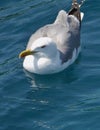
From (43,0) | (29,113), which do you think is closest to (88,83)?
(29,113)

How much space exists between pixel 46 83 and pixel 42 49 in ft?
2.03

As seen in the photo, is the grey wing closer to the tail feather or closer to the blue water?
the blue water

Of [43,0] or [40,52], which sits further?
[43,0]

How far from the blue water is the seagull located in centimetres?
15

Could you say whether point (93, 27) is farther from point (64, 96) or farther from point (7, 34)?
point (64, 96)

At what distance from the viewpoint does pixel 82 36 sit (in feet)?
42.0

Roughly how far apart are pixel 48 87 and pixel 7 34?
2.44m

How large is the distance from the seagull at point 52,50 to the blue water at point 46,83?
0.49 ft

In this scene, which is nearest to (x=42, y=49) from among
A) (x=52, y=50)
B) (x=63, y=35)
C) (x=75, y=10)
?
(x=52, y=50)

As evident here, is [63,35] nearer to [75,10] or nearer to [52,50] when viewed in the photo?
[52,50]

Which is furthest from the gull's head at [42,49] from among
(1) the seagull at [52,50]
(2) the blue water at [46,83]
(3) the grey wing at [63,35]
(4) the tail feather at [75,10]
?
(4) the tail feather at [75,10]

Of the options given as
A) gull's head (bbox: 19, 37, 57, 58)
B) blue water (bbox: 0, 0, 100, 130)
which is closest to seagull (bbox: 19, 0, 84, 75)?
gull's head (bbox: 19, 37, 57, 58)

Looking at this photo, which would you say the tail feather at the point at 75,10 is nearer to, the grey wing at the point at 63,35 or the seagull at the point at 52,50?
the grey wing at the point at 63,35

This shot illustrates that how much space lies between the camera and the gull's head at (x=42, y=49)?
11.2 m
